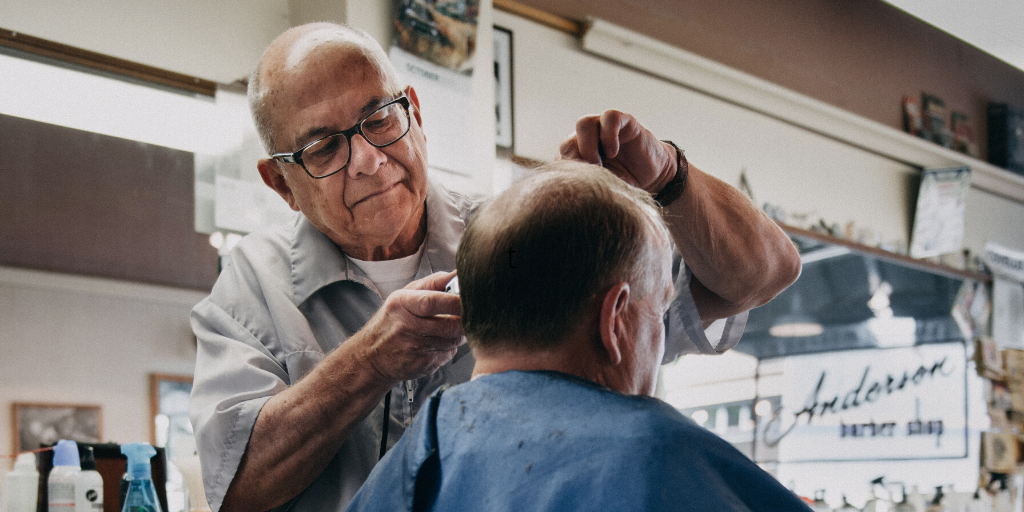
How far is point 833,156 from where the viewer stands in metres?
4.00

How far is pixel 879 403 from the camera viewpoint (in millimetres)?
4625

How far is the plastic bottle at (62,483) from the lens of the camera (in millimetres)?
1964

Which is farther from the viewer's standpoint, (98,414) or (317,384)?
(98,414)

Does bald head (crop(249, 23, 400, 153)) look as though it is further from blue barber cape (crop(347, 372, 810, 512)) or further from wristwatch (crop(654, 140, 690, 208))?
blue barber cape (crop(347, 372, 810, 512))

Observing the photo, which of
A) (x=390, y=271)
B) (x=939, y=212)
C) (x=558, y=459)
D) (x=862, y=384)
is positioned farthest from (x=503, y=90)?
(x=862, y=384)

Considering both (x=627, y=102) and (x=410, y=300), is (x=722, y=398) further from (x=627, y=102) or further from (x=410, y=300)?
(x=410, y=300)

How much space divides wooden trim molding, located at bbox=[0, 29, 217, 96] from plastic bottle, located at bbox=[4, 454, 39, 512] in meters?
1.13

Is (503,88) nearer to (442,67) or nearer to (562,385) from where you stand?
(442,67)

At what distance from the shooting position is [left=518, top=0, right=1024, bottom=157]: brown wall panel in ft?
11.1

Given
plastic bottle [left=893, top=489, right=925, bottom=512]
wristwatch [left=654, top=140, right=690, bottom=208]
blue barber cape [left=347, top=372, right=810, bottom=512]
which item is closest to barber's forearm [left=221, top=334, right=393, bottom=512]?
blue barber cape [left=347, top=372, right=810, bottom=512]

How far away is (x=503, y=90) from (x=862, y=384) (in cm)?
309

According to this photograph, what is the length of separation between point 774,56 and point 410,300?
3180 mm

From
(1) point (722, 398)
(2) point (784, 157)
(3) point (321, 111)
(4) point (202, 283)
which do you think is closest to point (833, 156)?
(2) point (784, 157)

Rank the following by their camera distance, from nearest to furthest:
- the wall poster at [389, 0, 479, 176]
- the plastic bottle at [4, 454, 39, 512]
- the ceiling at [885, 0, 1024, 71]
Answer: the plastic bottle at [4, 454, 39, 512] < the wall poster at [389, 0, 479, 176] < the ceiling at [885, 0, 1024, 71]
